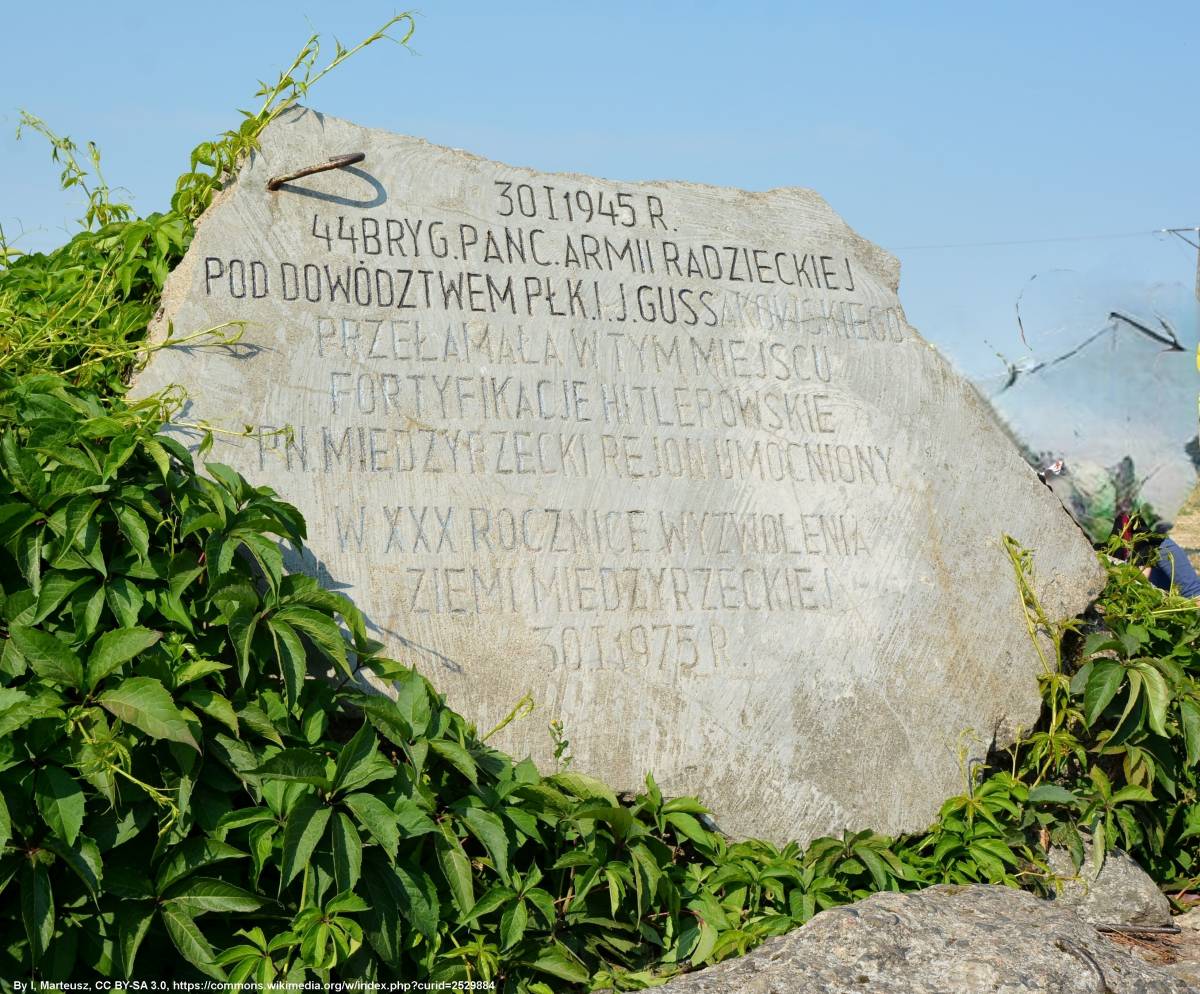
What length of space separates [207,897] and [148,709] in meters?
0.52

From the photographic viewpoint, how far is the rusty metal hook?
4887 millimetres

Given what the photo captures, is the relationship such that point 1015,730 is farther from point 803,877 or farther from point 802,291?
point 802,291

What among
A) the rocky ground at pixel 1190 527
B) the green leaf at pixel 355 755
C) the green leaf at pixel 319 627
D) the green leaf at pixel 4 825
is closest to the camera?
the green leaf at pixel 4 825

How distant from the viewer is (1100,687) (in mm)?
4898

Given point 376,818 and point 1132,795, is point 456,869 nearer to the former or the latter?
point 376,818

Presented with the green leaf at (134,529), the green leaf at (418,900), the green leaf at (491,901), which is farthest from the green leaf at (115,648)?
the green leaf at (491,901)

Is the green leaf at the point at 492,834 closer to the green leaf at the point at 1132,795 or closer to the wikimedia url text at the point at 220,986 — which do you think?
the wikimedia url text at the point at 220,986

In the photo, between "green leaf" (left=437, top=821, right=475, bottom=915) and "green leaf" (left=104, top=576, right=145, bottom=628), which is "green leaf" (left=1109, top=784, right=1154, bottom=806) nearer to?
"green leaf" (left=437, top=821, right=475, bottom=915)

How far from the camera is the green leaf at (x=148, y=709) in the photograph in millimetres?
3281

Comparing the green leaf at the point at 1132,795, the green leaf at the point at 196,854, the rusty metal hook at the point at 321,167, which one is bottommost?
the green leaf at the point at 1132,795

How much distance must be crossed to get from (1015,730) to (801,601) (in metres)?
0.99

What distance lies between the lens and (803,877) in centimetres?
434

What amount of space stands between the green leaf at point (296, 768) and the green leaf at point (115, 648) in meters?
0.45

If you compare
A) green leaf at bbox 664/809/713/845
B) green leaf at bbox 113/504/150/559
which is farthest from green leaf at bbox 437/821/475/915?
green leaf at bbox 113/504/150/559
